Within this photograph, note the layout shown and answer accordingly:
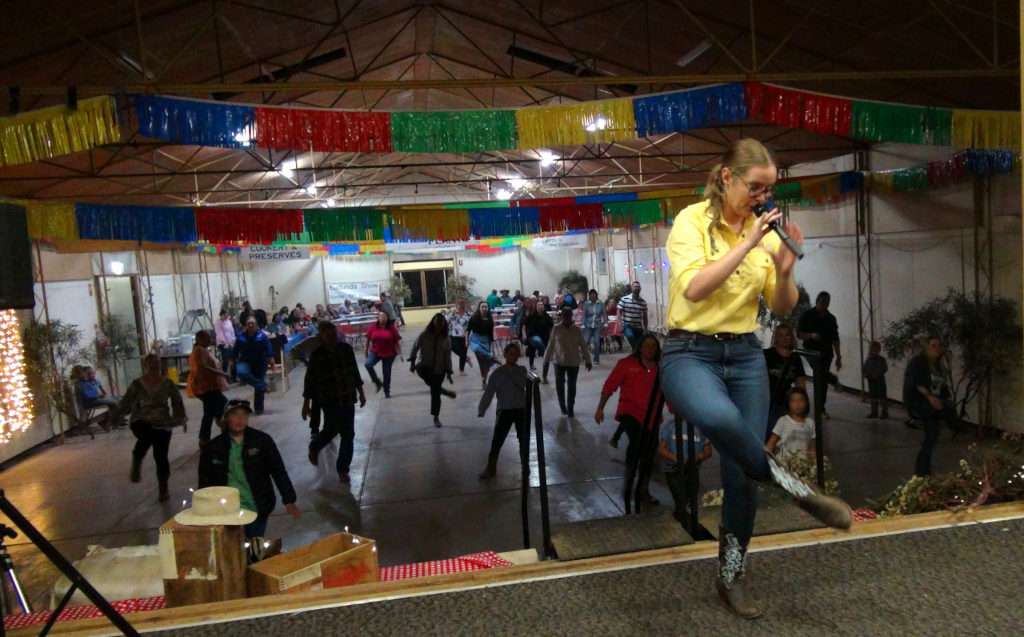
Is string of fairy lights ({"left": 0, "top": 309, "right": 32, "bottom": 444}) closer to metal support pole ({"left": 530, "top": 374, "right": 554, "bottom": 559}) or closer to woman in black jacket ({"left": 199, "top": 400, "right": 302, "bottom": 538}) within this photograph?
woman in black jacket ({"left": 199, "top": 400, "right": 302, "bottom": 538})

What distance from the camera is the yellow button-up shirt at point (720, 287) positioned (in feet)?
6.45

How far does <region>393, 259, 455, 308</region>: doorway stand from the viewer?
1169 inches

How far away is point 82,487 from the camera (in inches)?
311

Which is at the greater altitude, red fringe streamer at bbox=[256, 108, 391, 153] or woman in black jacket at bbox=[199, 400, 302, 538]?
red fringe streamer at bbox=[256, 108, 391, 153]

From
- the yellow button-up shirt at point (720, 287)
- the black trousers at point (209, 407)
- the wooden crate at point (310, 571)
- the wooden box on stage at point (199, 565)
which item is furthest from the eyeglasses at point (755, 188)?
the black trousers at point (209, 407)

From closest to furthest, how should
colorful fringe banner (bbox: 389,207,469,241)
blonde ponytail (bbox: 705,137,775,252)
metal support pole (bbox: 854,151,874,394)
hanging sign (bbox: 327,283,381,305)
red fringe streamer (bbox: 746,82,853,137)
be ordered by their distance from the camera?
1. blonde ponytail (bbox: 705,137,775,252)
2. red fringe streamer (bbox: 746,82,853,137)
3. colorful fringe banner (bbox: 389,207,469,241)
4. metal support pole (bbox: 854,151,874,394)
5. hanging sign (bbox: 327,283,381,305)

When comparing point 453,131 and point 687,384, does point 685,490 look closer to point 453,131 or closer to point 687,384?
point 687,384

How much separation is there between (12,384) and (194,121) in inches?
241

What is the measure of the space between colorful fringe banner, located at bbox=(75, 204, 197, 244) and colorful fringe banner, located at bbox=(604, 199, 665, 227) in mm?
6075

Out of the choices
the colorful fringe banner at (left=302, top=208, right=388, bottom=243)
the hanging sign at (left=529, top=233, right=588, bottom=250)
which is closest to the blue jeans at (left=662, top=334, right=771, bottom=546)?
the colorful fringe banner at (left=302, top=208, right=388, bottom=243)

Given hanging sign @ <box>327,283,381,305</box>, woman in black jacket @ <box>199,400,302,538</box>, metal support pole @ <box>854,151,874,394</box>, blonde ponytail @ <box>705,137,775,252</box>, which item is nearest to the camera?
blonde ponytail @ <box>705,137,775,252</box>

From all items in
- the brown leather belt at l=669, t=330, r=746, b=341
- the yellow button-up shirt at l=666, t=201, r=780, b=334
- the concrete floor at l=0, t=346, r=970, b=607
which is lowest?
the concrete floor at l=0, t=346, r=970, b=607

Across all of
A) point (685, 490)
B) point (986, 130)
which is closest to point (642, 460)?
point (685, 490)

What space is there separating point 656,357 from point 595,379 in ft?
22.1
